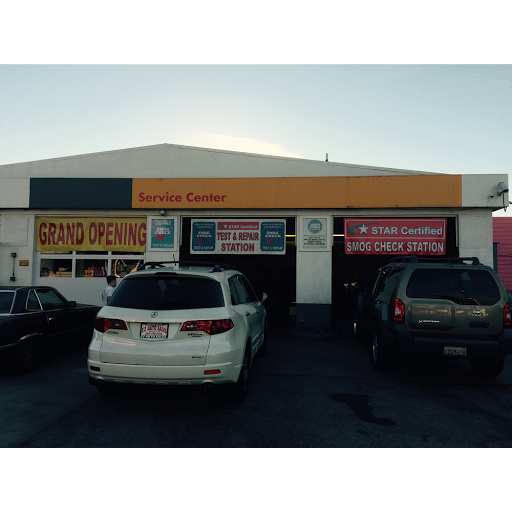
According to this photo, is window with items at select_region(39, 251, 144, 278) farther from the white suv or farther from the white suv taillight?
the white suv taillight

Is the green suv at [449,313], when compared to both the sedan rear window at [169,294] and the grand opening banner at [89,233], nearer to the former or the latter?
the sedan rear window at [169,294]

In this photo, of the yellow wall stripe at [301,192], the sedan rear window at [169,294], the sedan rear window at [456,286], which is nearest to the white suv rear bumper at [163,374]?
the sedan rear window at [169,294]

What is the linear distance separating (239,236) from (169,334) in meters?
7.65

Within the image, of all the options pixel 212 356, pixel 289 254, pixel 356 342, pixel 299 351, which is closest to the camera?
pixel 212 356

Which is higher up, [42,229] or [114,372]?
[42,229]

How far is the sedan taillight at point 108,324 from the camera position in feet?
14.7

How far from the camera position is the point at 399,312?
6016mm

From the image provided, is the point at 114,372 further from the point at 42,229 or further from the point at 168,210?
the point at 42,229

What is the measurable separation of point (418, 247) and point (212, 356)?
8934mm

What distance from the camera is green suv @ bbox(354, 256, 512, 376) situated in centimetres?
574

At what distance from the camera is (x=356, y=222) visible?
1159 centimetres

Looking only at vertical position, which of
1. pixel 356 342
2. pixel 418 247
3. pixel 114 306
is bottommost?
pixel 356 342

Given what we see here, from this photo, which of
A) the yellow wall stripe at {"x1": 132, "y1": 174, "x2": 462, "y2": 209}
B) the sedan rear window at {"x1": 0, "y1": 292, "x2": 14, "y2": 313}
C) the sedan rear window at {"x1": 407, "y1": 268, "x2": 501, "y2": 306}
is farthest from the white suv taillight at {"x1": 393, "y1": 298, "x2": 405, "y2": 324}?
the sedan rear window at {"x1": 0, "y1": 292, "x2": 14, "y2": 313}
